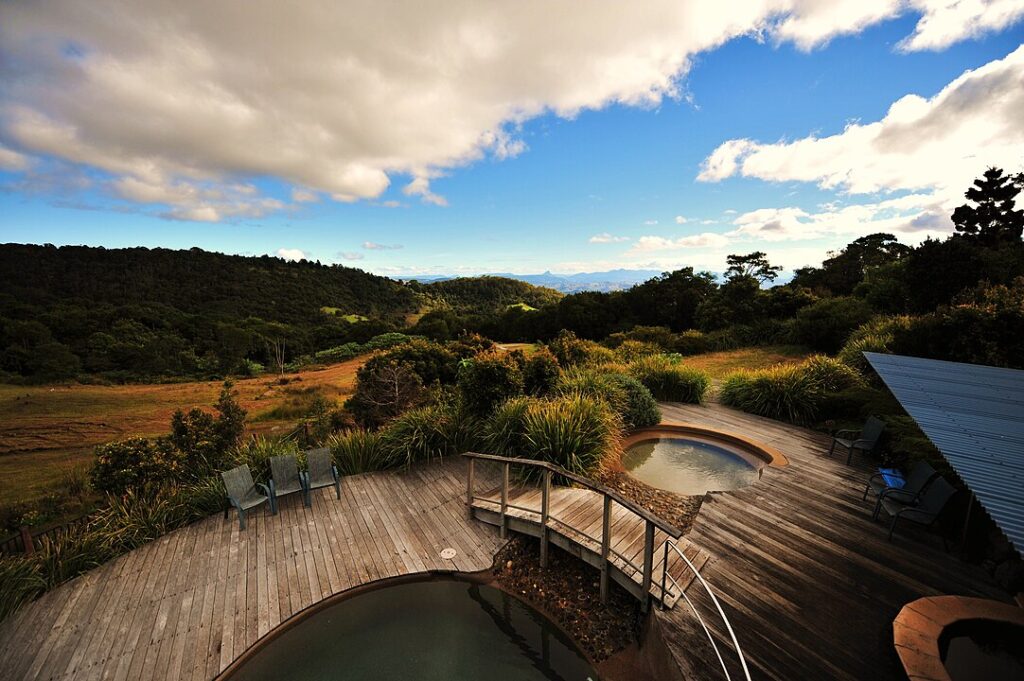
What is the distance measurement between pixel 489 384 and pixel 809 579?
539 centimetres

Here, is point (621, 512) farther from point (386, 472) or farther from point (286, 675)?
point (386, 472)

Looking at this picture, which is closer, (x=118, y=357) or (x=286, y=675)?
(x=286, y=675)

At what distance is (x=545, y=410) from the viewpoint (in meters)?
6.20

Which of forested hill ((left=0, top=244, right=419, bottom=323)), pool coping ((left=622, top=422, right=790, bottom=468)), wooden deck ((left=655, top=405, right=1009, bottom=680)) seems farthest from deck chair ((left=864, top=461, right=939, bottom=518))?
forested hill ((left=0, top=244, right=419, bottom=323))

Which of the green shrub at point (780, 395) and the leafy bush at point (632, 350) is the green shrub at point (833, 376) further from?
the leafy bush at point (632, 350)

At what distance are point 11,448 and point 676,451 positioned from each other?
20397mm

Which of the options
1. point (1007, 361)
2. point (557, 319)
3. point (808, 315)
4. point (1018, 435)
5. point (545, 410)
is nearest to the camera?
point (1018, 435)

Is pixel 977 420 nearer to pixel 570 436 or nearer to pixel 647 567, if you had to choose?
pixel 647 567

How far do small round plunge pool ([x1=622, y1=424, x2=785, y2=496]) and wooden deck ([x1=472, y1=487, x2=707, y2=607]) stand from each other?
63.1 inches

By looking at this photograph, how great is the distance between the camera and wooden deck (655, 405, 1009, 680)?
2.71 meters

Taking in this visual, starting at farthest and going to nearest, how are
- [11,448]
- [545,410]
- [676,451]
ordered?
[11,448] → [676,451] → [545,410]

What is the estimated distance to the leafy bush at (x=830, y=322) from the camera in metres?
13.7

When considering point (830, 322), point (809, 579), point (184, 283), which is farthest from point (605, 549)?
point (184, 283)

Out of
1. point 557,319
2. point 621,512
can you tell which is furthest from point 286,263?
point 621,512
